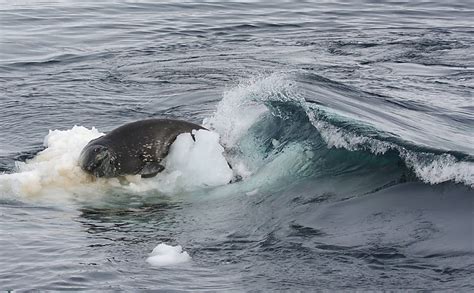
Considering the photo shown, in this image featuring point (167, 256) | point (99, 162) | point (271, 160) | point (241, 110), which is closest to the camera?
point (167, 256)

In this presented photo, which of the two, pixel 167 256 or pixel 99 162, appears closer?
pixel 167 256

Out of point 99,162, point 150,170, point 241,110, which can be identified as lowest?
point 150,170

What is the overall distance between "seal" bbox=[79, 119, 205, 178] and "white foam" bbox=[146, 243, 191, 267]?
225cm

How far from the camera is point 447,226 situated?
26.1 feet

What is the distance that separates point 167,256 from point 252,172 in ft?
8.98

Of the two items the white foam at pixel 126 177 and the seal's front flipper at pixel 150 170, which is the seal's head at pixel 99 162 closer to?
the white foam at pixel 126 177

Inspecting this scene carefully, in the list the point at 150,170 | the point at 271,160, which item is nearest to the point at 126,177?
the point at 150,170

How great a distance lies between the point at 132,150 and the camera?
391 inches

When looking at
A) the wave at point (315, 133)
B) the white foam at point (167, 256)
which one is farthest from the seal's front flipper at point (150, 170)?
the white foam at point (167, 256)

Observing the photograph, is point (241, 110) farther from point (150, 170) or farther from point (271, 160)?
point (150, 170)

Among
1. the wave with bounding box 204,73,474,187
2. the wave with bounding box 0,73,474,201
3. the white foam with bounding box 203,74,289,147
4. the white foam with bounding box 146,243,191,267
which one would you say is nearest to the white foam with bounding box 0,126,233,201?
the wave with bounding box 0,73,474,201

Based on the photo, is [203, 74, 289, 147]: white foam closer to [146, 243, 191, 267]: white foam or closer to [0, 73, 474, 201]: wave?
[0, 73, 474, 201]: wave

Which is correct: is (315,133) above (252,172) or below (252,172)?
above

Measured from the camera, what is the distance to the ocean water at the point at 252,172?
727cm
